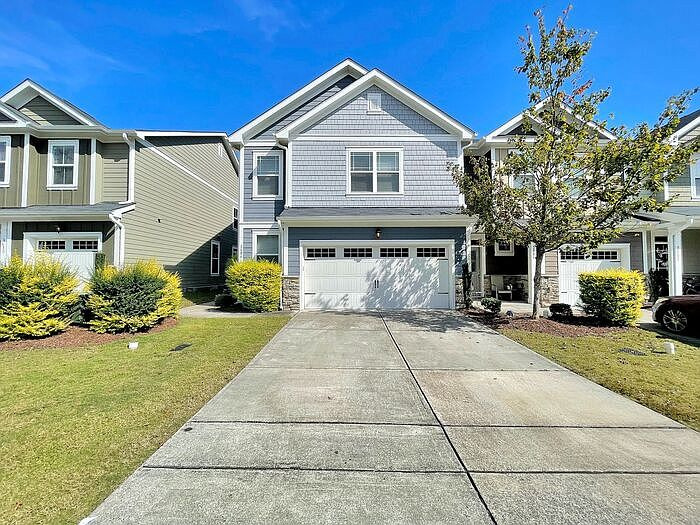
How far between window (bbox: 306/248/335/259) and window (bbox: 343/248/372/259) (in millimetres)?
503

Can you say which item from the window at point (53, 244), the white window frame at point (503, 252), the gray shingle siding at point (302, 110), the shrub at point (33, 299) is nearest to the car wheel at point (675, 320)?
the white window frame at point (503, 252)

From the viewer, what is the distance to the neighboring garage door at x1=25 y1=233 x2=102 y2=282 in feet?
41.9

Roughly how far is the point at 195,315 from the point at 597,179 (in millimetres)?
12126

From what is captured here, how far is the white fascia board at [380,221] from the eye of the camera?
12023 millimetres

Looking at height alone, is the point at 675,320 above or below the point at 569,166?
below

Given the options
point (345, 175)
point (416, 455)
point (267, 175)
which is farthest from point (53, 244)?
point (416, 455)

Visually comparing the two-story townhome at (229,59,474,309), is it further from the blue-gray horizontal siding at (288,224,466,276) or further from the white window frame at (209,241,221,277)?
the white window frame at (209,241,221,277)

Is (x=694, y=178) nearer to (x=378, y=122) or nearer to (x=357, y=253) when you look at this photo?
(x=378, y=122)

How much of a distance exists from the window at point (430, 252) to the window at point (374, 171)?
242 cm

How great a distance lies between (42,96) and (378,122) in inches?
500

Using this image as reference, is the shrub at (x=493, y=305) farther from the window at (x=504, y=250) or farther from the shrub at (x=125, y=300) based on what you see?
the shrub at (x=125, y=300)

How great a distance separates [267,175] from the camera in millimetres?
13977

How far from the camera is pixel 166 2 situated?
1127 centimetres

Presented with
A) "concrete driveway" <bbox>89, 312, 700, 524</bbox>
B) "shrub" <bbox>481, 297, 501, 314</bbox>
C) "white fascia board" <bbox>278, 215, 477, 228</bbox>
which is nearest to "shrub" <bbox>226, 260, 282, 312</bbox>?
"white fascia board" <bbox>278, 215, 477, 228</bbox>
